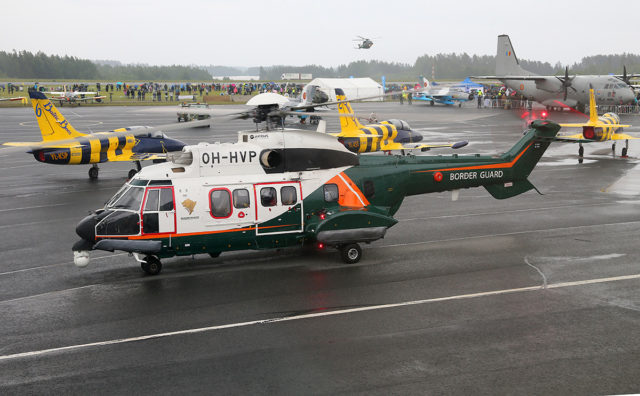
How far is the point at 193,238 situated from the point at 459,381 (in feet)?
22.8

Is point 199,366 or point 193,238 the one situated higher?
point 193,238

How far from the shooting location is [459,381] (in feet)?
26.3

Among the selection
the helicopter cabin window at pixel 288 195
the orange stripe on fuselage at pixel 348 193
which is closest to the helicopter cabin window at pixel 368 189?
the orange stripe on fuselage at pixel 348 193

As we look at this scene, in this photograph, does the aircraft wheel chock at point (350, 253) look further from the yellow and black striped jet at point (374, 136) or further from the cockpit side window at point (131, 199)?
the yellow and black striped jet at point (374, 136)

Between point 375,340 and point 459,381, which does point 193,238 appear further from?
point 459,381

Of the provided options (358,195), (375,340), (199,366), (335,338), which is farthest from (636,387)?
(358,195)

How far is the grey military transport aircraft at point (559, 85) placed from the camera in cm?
5194

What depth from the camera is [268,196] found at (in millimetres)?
13055

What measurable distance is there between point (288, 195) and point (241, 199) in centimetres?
115

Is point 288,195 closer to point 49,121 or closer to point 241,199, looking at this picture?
point 241,199

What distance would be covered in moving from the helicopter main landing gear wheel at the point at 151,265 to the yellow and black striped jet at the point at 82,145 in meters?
11.0

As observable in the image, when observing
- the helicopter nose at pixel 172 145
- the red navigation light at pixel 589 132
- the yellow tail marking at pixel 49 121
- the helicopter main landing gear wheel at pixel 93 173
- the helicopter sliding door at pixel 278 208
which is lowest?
the helicopter main landing gear wheel at pixel 93 173

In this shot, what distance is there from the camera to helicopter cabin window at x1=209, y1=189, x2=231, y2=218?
12672 mm

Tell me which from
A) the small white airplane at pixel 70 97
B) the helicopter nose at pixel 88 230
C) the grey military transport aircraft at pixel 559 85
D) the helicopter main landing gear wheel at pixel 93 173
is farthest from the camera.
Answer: the small white airplane at pixel 70 97
